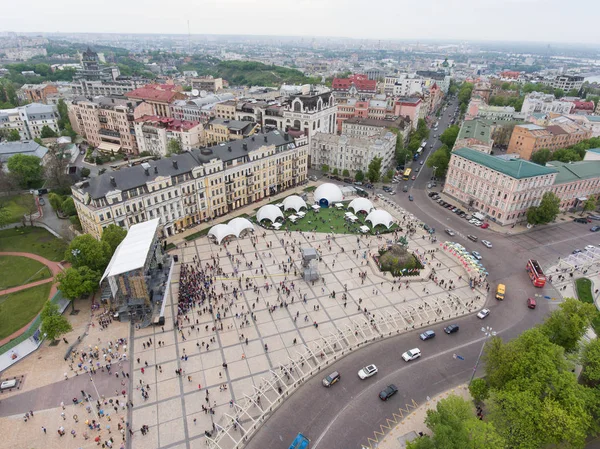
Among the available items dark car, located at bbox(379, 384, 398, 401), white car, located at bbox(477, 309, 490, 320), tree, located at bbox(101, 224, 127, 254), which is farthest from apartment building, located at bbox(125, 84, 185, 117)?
dark car, located at bbox(379, 384, 398, 401)

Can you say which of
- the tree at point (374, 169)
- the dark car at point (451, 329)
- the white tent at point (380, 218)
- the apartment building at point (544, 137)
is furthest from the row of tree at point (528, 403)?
the apartment building at point (544, 137)

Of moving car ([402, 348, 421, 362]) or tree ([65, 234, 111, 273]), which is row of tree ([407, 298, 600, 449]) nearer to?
moving car ([402, 348, 421, 362])

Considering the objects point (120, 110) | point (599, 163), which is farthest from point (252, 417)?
point (120, 110)

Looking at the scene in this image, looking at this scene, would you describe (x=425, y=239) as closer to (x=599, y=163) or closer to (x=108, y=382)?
(x=599, y=163)

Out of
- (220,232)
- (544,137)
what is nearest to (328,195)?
(220,232)

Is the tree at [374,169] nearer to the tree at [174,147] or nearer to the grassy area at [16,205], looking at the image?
the tree at [174,147]

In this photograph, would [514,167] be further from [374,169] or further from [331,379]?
[331,379]
